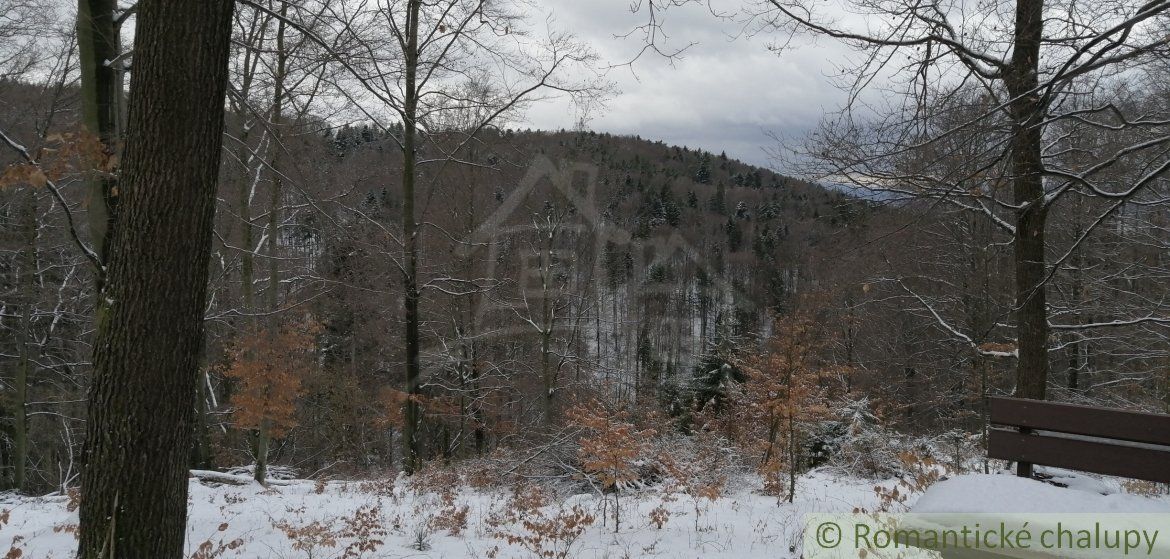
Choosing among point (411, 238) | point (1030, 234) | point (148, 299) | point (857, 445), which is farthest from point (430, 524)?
point (857, 445)

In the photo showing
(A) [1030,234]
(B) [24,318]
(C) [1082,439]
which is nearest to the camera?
(C) [1082,439]

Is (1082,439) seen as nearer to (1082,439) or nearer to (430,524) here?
(1082,439)

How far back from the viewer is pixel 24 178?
3.41 meters

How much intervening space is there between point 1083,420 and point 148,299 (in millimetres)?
5794

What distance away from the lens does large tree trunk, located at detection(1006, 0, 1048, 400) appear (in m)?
5.50

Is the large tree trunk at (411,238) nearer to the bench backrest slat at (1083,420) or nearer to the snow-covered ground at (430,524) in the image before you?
the snow-covered ground at (430,524)

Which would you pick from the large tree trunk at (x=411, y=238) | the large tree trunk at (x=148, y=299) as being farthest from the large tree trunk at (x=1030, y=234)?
the large tree trunk at (x=411, y=238)

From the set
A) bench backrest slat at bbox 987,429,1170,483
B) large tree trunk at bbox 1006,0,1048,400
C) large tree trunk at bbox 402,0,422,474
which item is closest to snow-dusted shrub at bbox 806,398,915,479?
large tree trunk at bbox 1006,0,1048,400

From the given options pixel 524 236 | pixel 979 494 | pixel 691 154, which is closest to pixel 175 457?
pixel 979 494

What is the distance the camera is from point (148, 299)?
9.87 ft

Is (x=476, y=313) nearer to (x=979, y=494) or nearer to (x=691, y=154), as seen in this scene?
(x=979, y=494)

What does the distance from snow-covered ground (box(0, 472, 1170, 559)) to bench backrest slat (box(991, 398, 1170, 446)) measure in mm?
427

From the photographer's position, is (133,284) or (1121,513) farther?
(1121,513)

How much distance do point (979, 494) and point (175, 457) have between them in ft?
14.9
